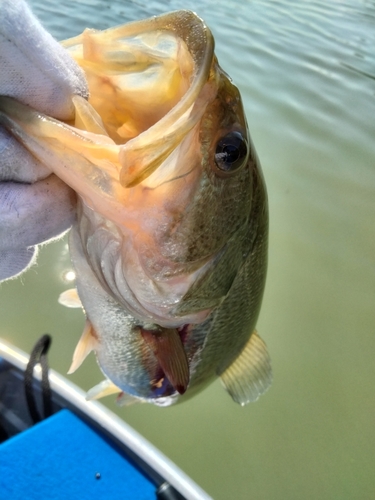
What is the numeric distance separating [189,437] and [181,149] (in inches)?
68.1

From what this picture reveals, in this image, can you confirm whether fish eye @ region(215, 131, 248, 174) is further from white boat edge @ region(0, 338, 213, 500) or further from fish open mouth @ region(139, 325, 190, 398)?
white boat edge @ region(0, 338, 213, 500)

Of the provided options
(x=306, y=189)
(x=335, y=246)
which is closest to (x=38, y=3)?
(x=306, y=189)

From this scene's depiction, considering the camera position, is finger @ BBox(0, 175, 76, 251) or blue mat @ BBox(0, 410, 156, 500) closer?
finger @ BBox(0, 175, 76, 251)

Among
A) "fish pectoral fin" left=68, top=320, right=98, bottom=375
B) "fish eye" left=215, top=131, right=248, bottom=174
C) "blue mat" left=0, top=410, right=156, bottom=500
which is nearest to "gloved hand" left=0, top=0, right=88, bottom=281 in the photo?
"fish eye" left=215, top=131, right=248, bottom=174

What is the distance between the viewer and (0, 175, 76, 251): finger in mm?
775

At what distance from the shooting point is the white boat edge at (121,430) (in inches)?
59.2

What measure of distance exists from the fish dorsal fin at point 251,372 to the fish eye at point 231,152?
724mm

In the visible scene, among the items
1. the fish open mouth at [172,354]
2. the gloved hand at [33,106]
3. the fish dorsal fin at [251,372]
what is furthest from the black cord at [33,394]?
the gloved hand at [33,106]

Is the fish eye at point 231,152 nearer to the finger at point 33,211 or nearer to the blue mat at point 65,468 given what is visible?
the finger at point 33,211

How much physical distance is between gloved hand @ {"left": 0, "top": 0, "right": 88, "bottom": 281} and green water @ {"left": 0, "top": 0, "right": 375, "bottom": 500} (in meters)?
1.56

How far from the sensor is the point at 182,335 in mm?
1168

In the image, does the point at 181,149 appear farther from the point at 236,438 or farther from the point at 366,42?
the point at 366,42

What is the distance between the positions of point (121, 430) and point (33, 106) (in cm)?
129

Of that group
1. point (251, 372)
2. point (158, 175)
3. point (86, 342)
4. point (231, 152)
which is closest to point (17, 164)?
point (158, 175)
